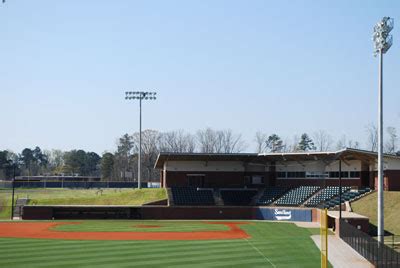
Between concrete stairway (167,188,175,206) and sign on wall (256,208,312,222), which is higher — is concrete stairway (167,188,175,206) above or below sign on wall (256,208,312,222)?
above

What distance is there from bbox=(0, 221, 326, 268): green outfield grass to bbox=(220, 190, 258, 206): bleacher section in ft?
87.9

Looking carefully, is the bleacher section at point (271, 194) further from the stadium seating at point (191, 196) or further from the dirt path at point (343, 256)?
the dirt path at point (343, 256)

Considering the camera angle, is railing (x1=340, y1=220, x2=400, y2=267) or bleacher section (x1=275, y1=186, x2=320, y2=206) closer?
railing (x1=340, y1=220, x2=400, y2=267)

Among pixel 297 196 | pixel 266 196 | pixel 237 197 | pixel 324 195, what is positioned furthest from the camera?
pixel 237 197

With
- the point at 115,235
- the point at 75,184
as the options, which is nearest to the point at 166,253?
the point at 115,235

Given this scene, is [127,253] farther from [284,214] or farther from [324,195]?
[324,195]

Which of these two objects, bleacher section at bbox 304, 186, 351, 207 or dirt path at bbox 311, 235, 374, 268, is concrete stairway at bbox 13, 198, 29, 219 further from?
dirt path at bbox 311, 235, 374, 268

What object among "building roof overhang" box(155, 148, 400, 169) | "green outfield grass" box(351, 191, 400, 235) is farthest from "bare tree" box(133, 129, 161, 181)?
"green outfield grass" box(351, 191, 400, 235)

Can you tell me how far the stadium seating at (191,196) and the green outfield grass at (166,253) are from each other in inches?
1008

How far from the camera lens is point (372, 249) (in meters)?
26.5

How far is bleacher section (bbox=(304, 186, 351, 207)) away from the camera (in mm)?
61875

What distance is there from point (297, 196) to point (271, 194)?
4378mm

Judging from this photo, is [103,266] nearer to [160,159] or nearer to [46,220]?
[46,220]

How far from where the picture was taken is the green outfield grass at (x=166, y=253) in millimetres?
28734
